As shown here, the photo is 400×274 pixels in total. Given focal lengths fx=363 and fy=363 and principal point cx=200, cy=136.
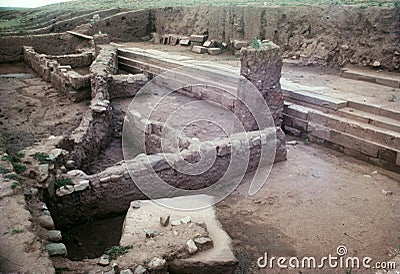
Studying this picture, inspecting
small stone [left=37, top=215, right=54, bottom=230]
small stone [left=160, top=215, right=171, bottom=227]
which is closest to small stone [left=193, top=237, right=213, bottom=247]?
small stone [left=160, top=215, right=171, bottom=227]

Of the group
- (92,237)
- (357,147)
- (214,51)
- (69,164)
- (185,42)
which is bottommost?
(92,237)

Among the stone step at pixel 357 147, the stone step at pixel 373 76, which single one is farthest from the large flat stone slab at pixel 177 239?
the stone step at pixel 373 76

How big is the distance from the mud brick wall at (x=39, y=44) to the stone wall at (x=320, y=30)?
240 inches

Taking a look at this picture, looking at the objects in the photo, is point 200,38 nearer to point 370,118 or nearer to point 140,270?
point 370,118

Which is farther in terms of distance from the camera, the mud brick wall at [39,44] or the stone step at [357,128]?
the mud brick wall at [39,44]

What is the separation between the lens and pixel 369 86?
938 cm

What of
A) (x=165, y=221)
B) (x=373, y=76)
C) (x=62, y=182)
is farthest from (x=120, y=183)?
(x=373, y=76)

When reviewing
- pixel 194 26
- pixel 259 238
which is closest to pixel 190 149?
pixel 259 238

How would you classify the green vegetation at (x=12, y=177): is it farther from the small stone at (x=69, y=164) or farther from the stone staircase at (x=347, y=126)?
the stone staircase at (x=347, y=126)

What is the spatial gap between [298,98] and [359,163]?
222cm

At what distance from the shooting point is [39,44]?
15523mm

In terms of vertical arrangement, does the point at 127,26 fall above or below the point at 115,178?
above

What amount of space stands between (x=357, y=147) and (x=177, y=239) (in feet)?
15.5

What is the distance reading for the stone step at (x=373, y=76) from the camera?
366 inches
